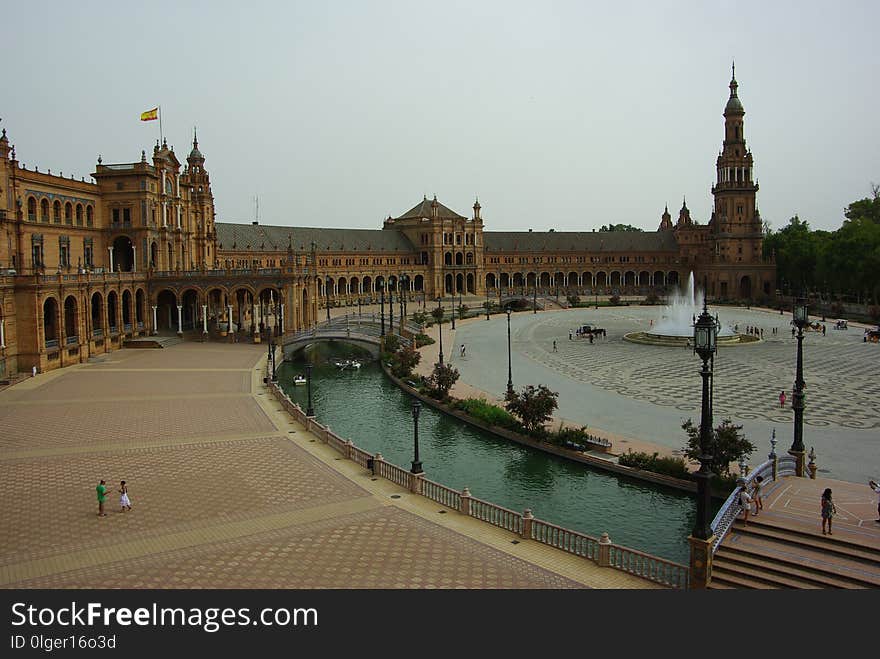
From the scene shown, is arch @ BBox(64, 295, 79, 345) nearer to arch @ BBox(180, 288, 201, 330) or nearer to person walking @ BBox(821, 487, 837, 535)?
arch @ BBox(180, 288, 201, 330)

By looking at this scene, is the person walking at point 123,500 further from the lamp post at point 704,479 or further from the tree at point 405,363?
the tree at point 405,363

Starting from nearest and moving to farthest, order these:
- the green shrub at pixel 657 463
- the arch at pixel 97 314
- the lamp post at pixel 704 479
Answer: the lamp post at pixel 704 479 → the green shrub at pixel 657 463 → the arch at pixel 97 314

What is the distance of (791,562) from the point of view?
18.0 meters

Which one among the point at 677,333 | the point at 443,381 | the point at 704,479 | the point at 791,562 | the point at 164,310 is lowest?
the point at 791,562

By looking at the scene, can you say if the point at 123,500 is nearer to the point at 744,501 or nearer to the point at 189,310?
the point at 744,501

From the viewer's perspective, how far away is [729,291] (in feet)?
428

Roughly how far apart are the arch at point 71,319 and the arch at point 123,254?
1747 centimetres

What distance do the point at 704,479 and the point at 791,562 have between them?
10.3ft

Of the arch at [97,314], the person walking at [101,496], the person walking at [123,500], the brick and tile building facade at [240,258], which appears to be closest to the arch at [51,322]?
the brick and tile building facade at [240,258]

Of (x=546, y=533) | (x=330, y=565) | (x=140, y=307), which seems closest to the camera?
(x=330, y=565)

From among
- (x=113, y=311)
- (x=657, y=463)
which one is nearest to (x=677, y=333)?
(x=657, y=463)

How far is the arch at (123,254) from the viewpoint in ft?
265

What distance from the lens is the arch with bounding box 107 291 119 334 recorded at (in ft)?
235
